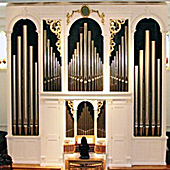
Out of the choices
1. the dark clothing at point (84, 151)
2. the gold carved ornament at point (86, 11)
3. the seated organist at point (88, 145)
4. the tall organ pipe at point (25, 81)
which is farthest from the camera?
the tall organ pipe at point (25, 81)

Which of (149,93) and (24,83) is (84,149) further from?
(24,83)

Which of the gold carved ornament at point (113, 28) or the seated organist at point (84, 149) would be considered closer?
the seated organist at point (84, 149)

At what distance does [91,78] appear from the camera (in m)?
13.8

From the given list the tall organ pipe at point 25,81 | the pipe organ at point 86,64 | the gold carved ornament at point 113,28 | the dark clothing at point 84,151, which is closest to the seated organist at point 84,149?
the dark clothing at point 84,151

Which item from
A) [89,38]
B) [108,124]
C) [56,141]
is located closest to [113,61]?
[89,38]

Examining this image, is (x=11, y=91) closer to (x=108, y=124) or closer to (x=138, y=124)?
(x=108, y=124)

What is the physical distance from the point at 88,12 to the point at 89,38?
30.2 inches

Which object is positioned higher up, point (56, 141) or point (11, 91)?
point (11, 91)

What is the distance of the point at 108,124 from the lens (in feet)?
45.7

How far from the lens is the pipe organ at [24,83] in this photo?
1401 centimetres

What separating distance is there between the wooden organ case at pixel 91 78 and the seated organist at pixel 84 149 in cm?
61

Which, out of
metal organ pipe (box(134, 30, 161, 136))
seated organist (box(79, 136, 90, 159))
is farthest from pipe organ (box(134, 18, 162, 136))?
seated organist (box(79, 136, 90, 159))

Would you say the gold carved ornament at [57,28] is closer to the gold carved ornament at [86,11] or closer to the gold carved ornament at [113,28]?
the gold carved ornament at [86,11]

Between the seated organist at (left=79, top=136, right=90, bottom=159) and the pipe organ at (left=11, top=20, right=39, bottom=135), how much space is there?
6.00ft
